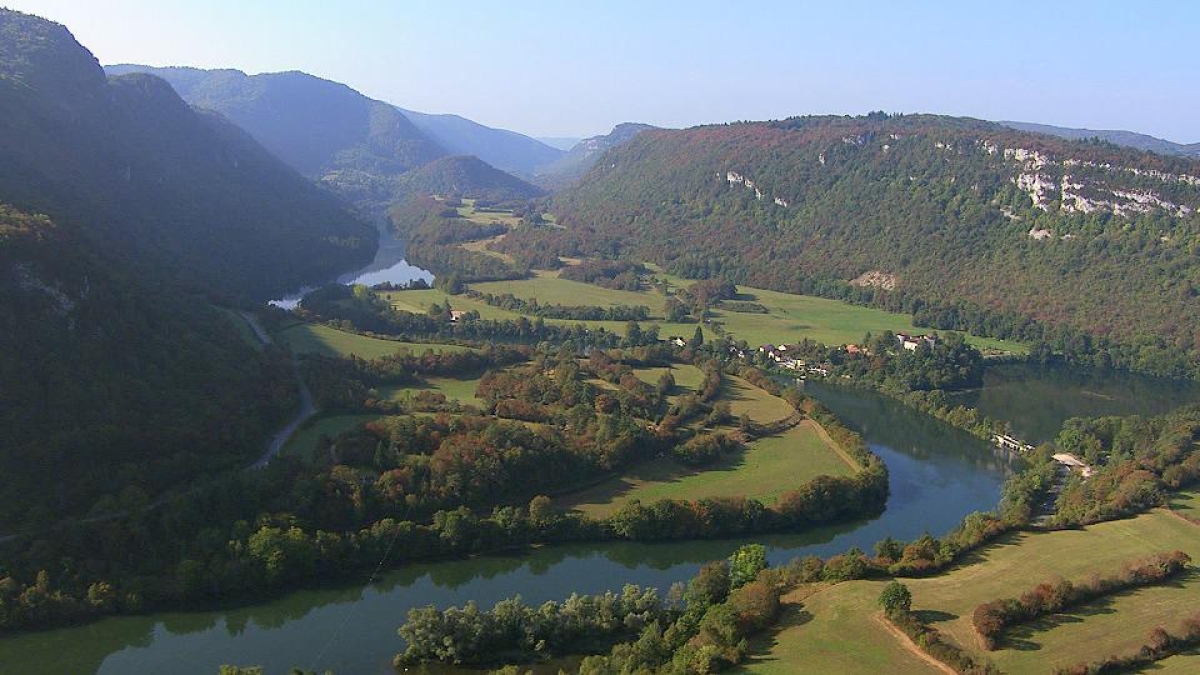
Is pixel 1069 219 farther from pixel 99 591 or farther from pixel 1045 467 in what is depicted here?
pixel 99 591

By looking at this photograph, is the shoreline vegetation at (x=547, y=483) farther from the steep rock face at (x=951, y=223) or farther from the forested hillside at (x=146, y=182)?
the steep rock face at (x=951, y=223)

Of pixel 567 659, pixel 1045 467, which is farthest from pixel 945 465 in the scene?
pixel 567 659


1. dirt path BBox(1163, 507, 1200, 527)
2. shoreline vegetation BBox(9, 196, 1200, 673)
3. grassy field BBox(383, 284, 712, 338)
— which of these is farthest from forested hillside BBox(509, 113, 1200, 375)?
dirt path BBox(1163, 507, 1200, 527)

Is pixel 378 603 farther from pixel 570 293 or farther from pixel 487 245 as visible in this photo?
pixel 487 245

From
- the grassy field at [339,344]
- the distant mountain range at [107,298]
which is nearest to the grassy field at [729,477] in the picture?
the distant mountain range at [107,298]

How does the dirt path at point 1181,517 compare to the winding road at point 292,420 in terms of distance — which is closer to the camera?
the dirt path at point 1181,517

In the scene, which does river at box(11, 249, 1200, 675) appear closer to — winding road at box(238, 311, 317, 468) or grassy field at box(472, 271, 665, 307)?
winding road at box(238, 311, 317, 468)

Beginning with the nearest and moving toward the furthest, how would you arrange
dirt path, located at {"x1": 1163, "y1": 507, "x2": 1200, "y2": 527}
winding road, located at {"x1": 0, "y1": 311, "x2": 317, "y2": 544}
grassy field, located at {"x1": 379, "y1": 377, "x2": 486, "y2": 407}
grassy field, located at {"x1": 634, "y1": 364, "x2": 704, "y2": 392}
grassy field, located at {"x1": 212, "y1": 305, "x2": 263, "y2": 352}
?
winding road, located at {"x1": 0, "y1": 311, "x2": 317, "y2": 544} → dirt path, located at {"x1": 1163, "y1": 507, "x2": 1200, "y2": 527} → grassy field, located at {"x1": 379, "y1": 377, "x2": 486, "y2": 407} → grassy field, located at {"x1": 212, "y1": 305, "x2": 263, "y2": 352} → grassy field, located at {"x1": 634, "y1": 364, "x2": 704, "y2": 392}
